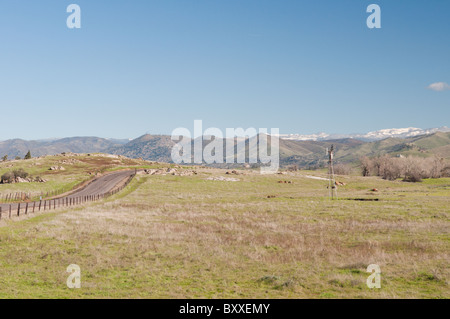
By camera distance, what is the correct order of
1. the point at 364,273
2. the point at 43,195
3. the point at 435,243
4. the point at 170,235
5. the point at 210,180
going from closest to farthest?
the point at 364,273
the point at 435,243
the point at 170,235
the point at 43,195
the point at 210,180

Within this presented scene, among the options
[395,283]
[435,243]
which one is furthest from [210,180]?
[395,283]

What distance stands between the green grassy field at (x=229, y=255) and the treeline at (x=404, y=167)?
403 ft

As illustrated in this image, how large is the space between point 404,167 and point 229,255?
6405 inches

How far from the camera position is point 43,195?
239 feet

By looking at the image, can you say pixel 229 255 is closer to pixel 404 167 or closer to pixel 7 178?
pixel 7 178

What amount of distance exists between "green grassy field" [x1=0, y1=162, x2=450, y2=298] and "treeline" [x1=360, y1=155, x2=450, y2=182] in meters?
123

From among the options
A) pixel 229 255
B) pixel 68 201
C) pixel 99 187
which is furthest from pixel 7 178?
pixel 229 255

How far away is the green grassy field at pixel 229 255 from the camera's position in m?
17.1

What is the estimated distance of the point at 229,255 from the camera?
23.9 meters

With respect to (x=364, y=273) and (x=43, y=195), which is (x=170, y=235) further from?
(x=43, y=195)

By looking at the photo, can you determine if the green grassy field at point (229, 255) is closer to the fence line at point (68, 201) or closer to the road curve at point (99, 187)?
the fence line at point (68, 201)

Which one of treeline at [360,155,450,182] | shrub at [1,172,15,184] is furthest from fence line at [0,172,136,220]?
treeline at [360,155,450,182]

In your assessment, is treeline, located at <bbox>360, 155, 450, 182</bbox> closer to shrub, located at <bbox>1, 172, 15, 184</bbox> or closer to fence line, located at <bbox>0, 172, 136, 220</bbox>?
fence line, located at <bbox>0, 172, 136, 220</bbox>
